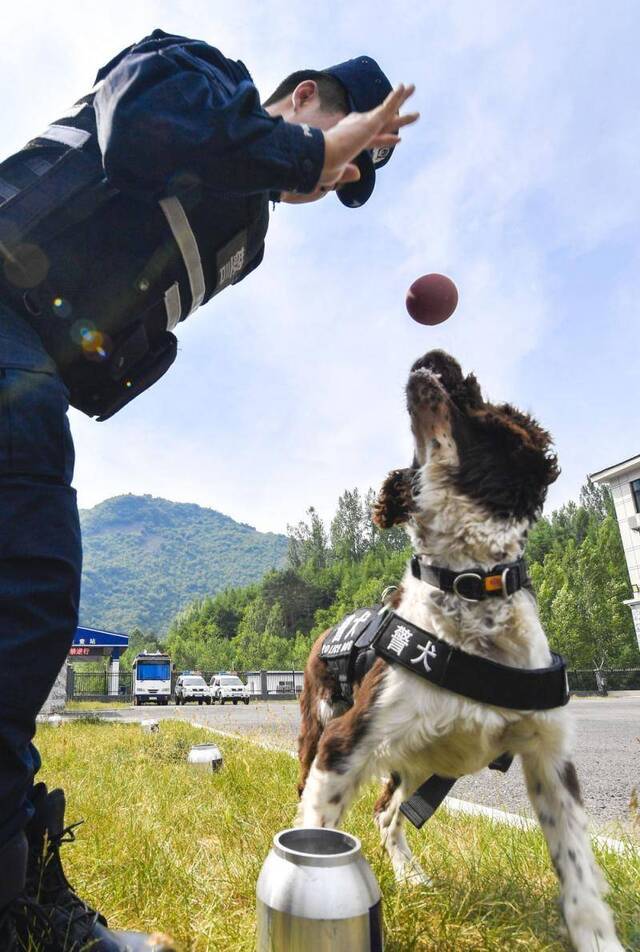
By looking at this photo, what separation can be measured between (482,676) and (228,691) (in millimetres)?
36604

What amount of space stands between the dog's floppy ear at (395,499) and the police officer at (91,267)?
51.1 inches

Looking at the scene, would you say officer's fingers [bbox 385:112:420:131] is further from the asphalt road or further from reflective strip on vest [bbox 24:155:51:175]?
the asphalt road

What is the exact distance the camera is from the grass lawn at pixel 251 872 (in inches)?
82.3

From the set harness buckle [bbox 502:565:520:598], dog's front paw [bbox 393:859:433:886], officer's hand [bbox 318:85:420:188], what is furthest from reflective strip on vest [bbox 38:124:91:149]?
dog's front paw [bbox 393:859:433:886]

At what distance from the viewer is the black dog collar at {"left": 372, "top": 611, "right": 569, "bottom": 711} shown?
227 centimetres

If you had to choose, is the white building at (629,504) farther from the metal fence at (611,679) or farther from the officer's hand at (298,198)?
the officer's hand at (298,198)

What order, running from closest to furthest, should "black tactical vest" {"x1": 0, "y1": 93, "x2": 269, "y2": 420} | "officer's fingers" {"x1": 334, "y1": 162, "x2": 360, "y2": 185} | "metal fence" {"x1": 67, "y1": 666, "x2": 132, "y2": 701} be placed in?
"black tactical vest" {"x1": 0, "y1": 93, "x2": 269, "y2": 420} < "officer's fingers" {"x1": 334, "y1": 162, "x2": 360, "y2": 185} < "metal fence" {"x1": 67, "y1": 666, "x2": 132, "y2": 701}

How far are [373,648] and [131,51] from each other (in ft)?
7.53

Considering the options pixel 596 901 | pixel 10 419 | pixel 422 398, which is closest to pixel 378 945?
pixel 596 901

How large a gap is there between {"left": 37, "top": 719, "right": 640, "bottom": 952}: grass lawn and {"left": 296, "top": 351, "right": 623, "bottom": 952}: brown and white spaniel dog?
22 cm

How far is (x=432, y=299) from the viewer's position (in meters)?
2.78

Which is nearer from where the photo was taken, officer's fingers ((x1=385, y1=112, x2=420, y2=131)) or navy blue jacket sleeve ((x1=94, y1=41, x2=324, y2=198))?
navy blue jacket sleeve ((x1=94, y1=41, x2=324, y2=198))

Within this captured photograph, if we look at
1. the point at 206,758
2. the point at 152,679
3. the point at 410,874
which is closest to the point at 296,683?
the point at 152,679

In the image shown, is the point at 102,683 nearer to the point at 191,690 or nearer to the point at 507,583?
the point at 191,690
